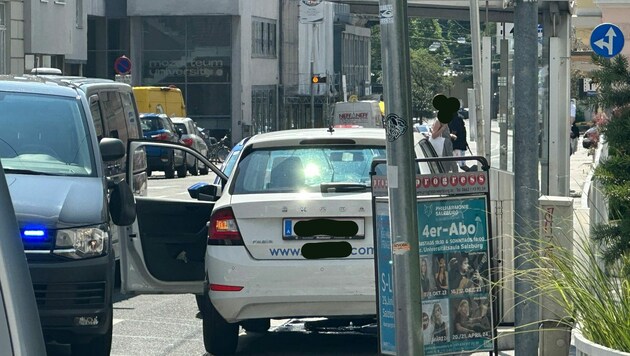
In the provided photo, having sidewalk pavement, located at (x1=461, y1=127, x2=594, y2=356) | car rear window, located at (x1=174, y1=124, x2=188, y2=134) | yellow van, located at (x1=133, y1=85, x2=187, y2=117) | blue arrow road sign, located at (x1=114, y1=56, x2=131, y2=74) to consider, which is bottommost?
sidewalk pavement, located at (x1=461, y1=127, x2=594, y2=356)

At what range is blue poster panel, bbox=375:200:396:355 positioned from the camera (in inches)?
333

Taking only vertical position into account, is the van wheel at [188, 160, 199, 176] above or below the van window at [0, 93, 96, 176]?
below

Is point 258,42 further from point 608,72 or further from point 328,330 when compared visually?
point 608,72

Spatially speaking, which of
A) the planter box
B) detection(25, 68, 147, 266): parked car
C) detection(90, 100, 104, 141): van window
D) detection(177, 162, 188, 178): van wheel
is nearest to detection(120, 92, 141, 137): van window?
detection(25, 68, 147, 266): parked car

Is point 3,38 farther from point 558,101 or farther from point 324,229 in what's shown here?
point 324,229

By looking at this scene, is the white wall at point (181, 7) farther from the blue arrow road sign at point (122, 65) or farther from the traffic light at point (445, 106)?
the traffic light at point (445, 106)

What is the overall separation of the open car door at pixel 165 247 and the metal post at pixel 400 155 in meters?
3.81

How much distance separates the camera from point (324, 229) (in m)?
9.48

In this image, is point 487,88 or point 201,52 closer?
point 487,88

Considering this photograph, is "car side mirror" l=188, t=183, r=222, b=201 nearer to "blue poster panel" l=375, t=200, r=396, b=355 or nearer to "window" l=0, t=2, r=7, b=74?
"blue poster panel" l=375, t=200, r=396, b=355

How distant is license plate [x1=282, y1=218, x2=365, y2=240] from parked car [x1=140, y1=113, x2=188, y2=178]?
29.3m

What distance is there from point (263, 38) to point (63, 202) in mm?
60974

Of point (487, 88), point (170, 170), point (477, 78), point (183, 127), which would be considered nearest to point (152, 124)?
point (170, 170)

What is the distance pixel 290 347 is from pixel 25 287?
292 inches
